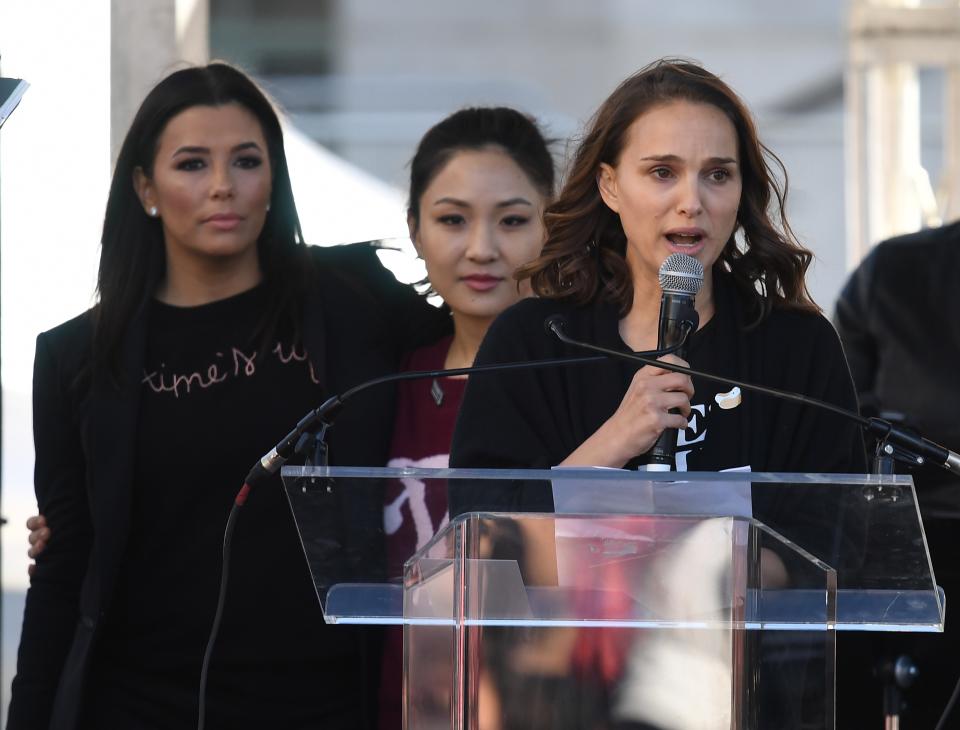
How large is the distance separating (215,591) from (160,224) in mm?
719

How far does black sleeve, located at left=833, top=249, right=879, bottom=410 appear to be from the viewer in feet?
10.9

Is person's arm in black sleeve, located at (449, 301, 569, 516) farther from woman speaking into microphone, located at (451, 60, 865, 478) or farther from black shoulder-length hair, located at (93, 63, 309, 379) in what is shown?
black shoulder-length hair, located at (93, 63, 309, 379)

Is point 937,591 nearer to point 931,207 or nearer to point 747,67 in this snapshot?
point 931,207

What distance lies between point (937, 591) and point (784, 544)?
0.60ft

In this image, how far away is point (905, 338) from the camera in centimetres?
323

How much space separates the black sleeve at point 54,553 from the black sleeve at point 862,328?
5.57 ft

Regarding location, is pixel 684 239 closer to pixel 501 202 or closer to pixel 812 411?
pixel 812 411

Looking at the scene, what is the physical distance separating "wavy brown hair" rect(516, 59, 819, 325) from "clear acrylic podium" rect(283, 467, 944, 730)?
625mm

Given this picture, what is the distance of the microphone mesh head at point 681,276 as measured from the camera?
182 centimetres

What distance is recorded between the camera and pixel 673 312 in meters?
1.79

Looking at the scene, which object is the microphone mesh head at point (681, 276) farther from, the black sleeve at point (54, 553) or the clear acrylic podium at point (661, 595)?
the black sleeve at point (54, 553)

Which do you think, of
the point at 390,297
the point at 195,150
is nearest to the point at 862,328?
the point at 390,297

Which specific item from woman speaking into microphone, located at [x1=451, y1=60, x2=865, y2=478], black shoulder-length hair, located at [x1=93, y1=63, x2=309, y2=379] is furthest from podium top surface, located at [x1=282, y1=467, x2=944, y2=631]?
black shoulder-length hair, located at [x1=93, y1=63, x2=309, y2=379]

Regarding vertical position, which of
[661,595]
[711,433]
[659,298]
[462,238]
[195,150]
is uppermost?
[195,150]
